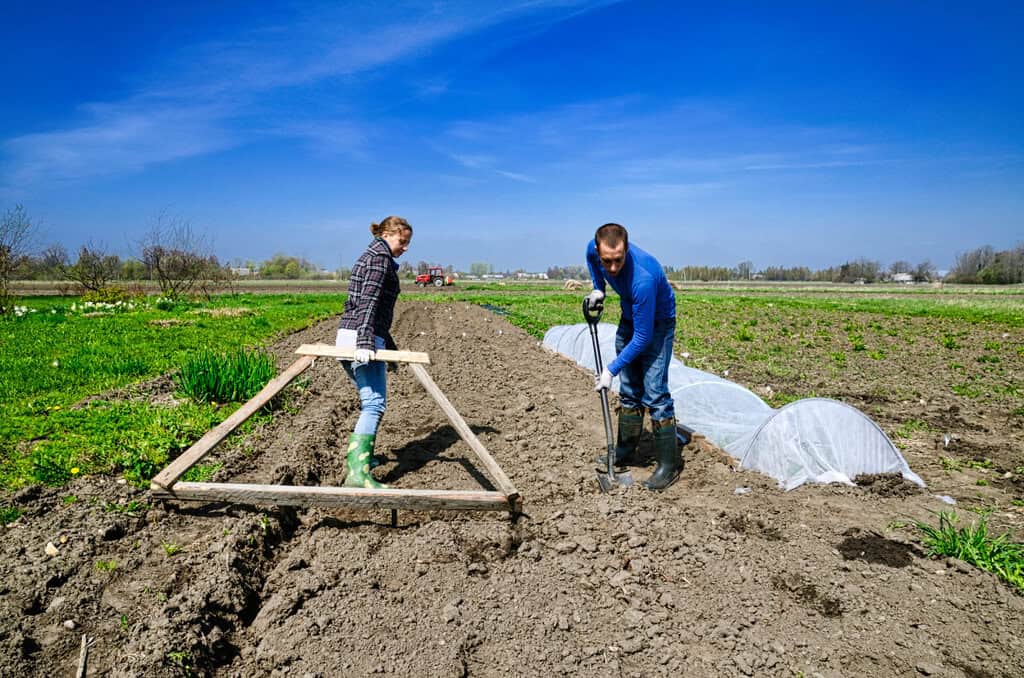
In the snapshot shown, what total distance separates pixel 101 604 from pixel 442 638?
165 centimetres

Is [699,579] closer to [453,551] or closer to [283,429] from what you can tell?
[453,551]

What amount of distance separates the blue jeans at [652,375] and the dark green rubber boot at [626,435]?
0.07 m

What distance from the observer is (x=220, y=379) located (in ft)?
19.7

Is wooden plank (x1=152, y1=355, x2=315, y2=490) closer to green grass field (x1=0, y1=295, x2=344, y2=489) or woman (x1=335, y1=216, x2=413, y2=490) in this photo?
woman (x1=335, y1=216, x2=413, y2=490)

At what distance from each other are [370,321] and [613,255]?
1.65m

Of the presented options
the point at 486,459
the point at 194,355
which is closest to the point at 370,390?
the point at 486,459

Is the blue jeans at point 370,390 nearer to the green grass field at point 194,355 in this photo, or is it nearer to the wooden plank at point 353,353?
the wooden plank at point 353,353

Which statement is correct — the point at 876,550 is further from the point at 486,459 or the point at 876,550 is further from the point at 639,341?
the point at 486,459

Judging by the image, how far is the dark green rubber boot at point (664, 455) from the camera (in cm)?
418

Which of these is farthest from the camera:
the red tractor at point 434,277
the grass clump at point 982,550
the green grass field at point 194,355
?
the red tractor at point 434,277

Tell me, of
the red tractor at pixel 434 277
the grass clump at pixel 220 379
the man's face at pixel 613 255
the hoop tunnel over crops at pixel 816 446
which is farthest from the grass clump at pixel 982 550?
the red tractor at pixel 434 277

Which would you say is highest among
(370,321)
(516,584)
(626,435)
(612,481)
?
(370,321)

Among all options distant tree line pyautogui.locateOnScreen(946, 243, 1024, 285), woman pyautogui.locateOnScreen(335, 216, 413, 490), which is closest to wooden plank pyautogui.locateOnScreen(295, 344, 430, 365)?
woman pyautogui.locateOnScreen(335, 216, 413, 490)

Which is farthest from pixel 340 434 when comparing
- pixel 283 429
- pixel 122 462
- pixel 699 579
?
pixel 699 579
